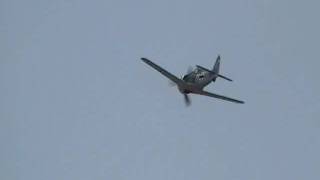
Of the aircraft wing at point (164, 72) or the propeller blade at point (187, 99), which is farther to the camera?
the propeller blade at point (187, 99)

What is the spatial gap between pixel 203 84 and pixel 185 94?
10.7 ft

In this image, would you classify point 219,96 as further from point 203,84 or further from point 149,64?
point 149,64

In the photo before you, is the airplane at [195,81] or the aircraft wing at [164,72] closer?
the aircraft wing at [164,72]

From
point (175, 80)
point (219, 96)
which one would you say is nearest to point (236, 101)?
point (219, 96)

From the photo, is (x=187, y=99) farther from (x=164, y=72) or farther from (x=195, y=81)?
(x=164, y=72)

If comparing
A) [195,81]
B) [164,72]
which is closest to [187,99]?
[195,81]

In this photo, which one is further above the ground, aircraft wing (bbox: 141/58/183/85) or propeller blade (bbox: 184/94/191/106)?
aircraft wing (bbox: 141/58/183/85)

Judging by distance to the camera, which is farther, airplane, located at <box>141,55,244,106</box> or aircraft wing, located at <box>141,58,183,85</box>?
airplane, located at <box>141,55,244,106</box>

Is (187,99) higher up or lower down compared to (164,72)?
lower down

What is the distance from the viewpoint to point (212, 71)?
505ft

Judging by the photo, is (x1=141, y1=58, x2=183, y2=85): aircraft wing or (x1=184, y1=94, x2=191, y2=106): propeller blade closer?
(x1=141, y1=58, x2=183, y2=85): aircraft wing

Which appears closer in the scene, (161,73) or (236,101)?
(161,73)

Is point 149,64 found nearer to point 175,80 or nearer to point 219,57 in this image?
point 175,80

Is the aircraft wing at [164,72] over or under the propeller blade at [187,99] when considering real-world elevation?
over
